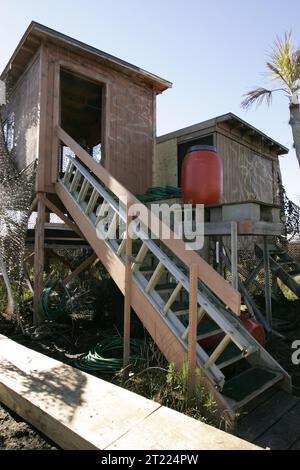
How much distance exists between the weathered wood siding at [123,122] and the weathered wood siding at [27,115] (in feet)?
1.07

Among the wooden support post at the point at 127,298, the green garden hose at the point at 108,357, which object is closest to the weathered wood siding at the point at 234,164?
the wooden support post at the point at 127,298

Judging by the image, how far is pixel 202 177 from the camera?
17.4ft

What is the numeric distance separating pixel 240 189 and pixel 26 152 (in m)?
5.87

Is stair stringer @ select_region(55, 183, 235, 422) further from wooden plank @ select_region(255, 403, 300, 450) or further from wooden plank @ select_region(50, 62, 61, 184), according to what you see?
wooden plank @ select_region(50, 62, 61, 184)

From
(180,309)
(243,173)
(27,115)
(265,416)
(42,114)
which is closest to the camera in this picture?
(265,416)

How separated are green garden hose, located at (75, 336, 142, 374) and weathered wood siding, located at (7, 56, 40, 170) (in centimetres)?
366

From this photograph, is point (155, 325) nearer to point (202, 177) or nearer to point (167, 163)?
point (202, 177)

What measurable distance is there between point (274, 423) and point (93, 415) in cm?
→ 178

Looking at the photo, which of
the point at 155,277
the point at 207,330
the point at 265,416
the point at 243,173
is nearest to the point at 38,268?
the point at 155,277

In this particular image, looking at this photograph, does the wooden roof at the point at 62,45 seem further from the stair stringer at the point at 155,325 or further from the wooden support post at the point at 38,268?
the stair stringer at the point at 155,325

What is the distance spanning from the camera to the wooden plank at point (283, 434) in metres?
2.57

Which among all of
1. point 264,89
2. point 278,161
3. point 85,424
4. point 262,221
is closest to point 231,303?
point 85,424

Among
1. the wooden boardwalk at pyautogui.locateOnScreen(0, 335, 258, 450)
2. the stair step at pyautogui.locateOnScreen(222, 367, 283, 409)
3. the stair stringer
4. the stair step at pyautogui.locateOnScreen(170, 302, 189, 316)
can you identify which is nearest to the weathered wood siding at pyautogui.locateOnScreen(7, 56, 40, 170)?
the stair stringer
